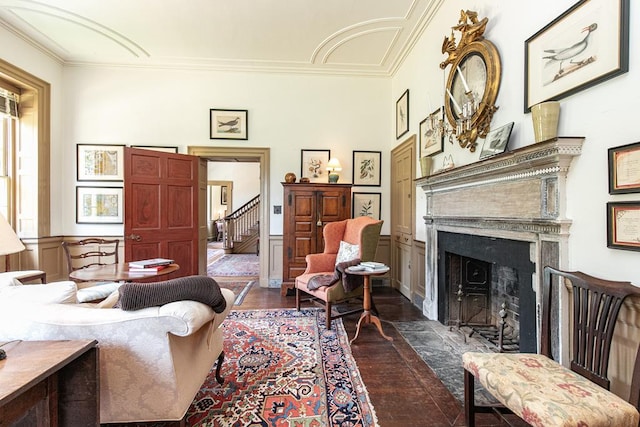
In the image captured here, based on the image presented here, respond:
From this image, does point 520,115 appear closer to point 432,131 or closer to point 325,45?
point 432,131

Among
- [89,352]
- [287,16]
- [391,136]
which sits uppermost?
[287,16]

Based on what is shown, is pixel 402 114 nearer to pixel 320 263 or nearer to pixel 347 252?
pixel 347 252

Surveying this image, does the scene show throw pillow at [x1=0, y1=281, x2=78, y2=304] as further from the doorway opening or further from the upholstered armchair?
the doorway opening

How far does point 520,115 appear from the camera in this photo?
2002mm

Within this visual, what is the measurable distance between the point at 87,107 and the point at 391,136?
4.87 m

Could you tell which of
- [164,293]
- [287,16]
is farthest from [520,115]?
[287,16]

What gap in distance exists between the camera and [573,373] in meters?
1.33

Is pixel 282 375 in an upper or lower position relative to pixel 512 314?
lower

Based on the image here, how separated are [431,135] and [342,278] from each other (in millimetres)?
1949

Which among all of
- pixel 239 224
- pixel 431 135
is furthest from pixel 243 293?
pixel 239 224

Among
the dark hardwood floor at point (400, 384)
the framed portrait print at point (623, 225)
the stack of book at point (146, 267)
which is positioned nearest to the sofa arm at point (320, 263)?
the dark hardwood floor at point (400, 384)

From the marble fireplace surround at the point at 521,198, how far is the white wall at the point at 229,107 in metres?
2.23

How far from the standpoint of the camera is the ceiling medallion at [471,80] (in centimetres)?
224

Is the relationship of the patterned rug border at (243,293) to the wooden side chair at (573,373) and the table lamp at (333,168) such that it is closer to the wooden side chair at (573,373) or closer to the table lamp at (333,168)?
the table lamp at (333,168)
